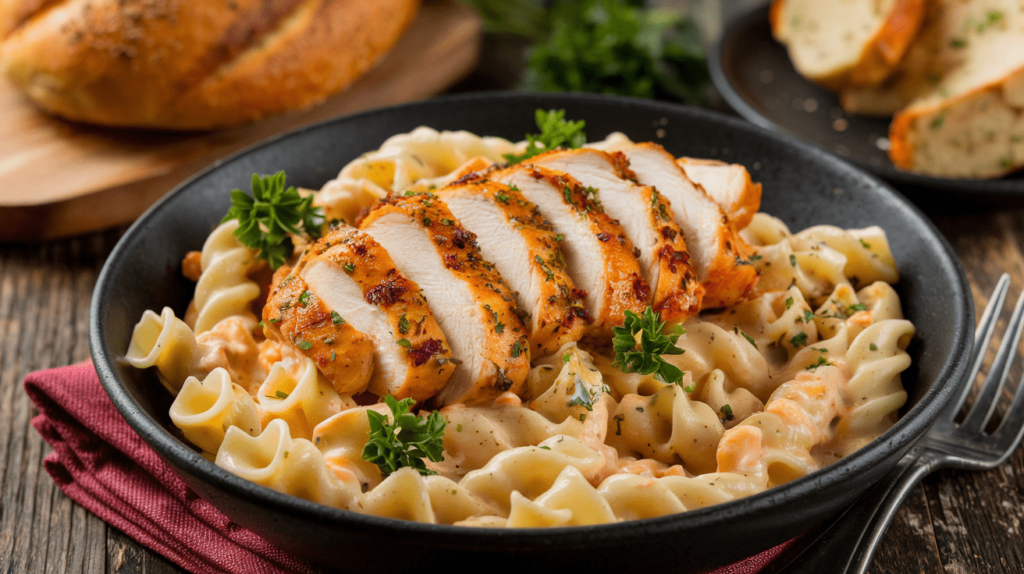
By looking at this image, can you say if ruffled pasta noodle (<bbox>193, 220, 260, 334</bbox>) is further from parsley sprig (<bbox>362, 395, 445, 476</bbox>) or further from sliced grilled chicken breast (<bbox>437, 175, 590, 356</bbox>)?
parsley sprig (<bbox>362, 395, 445, 476</bbox>)

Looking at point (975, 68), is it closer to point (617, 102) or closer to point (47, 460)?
point (617, 102)

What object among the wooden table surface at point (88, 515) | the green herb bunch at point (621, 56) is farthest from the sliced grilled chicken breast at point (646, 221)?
the green herb bunch at point (621, 56)

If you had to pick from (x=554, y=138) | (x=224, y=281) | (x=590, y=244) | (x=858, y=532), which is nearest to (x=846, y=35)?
(x=554, y=138)

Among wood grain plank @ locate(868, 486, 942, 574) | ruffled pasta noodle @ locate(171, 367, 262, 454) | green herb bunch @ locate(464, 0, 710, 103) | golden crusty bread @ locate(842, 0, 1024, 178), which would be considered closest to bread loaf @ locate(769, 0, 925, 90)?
golden crusty bread @ locate(842, 0, 1024, 178)

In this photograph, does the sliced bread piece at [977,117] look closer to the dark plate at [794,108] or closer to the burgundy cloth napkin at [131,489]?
the dark plate at [794,108]

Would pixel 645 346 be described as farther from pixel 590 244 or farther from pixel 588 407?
pixel 590 244

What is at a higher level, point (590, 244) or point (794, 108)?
point (590, 244)
